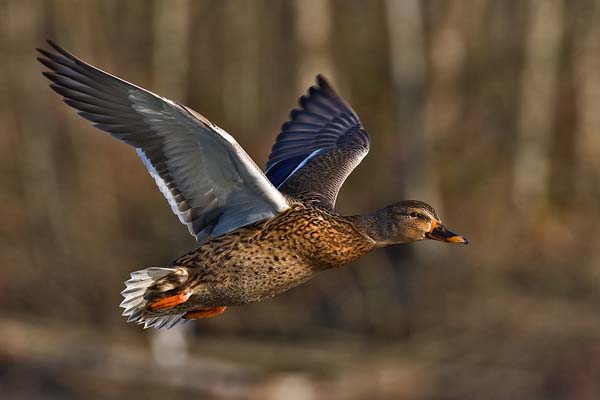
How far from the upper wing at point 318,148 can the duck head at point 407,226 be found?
43 centimetres

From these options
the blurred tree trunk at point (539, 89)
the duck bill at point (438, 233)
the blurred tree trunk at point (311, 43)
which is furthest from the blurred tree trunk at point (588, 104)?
the duck bill at point (438, 233)

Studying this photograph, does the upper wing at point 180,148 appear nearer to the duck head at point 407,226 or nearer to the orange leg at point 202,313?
the orange leg at point 202,313

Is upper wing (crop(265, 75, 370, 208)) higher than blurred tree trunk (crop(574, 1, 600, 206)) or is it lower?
lower

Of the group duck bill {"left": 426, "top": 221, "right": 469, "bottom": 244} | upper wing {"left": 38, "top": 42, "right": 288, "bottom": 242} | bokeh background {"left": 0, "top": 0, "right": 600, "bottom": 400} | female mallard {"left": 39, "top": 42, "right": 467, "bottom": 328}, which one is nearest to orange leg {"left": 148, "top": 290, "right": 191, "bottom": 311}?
female mallard {"left": 39, "top": 42, "right": 467, "bottom": 328}

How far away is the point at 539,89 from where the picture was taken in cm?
1938

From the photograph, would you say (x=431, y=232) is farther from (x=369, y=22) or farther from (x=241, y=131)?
(x=369, y=22)

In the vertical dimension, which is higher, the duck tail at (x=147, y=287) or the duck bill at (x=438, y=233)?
the duck bill at (x=438, y=233)

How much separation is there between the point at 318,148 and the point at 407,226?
178 centimetres

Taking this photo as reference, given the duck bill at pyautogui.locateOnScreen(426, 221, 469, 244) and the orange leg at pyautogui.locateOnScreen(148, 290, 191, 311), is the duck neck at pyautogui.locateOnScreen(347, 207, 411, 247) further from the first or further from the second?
the orange leg at pyautogui.locateOnScreen(148, 290, 191, 311)

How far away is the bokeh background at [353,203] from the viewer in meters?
15.5

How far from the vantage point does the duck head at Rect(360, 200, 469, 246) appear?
7.48m

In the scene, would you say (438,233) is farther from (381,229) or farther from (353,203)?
(353,203)

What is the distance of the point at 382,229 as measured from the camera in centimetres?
751

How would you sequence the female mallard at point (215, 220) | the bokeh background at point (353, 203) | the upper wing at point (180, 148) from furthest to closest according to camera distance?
the bokeh background at point (353, 203)
the female mallard at point (215, 220)
the upper wing at point (180, 148)
